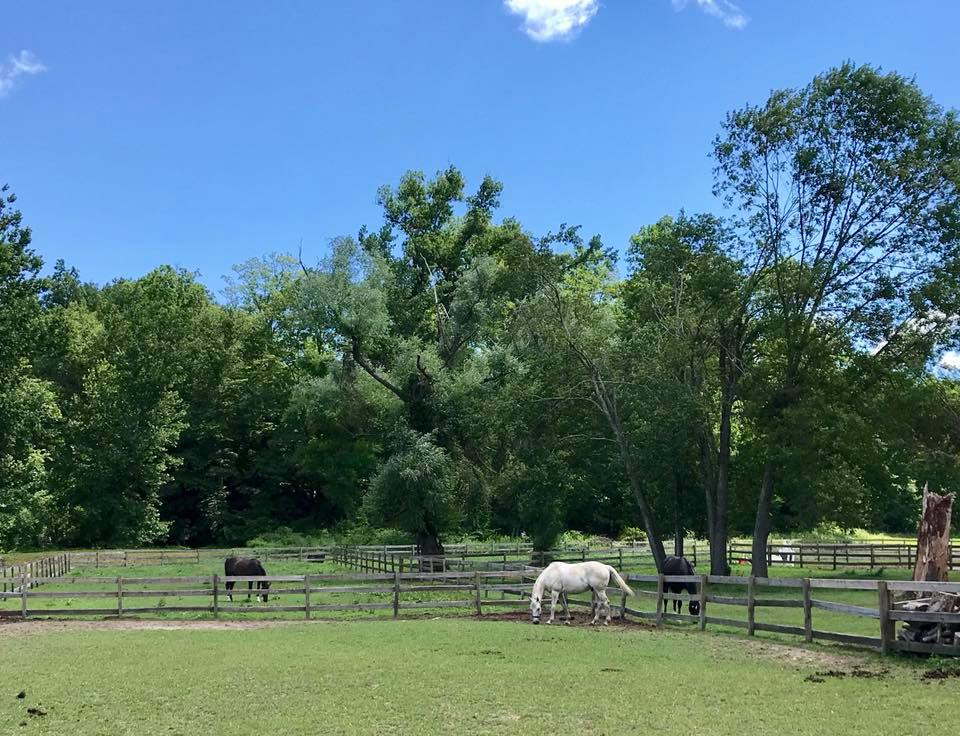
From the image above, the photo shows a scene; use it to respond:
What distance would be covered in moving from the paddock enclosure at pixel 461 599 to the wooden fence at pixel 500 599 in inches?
0.9

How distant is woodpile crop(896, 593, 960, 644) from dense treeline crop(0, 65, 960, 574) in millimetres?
12508

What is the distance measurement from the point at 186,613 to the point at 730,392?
660 inches

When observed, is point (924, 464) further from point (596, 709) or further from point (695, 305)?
point (596, 709)

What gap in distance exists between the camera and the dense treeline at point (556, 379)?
2406cm

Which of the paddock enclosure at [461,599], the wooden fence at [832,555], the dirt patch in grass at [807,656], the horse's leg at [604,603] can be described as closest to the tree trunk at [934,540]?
the paddock enclosure at [461,599]

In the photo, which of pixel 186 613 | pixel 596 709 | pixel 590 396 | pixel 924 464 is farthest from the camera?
pixel 590 396

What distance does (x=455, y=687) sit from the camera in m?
9.26

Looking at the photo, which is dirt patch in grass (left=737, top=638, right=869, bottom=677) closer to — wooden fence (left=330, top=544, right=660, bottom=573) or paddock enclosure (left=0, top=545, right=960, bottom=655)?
paddock enclosure (left=0, top=545, right=960, bottom=655)

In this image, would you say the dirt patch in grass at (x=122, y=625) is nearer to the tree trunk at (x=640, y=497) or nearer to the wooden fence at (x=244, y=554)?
the tree trunk at (x=640, y=497)

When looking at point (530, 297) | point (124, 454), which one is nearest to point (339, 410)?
point (530, 297)

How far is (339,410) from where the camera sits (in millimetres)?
37875

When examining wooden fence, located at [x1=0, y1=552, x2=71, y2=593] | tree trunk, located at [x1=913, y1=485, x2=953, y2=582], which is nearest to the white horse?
tree trunk, located at [x1=913, y1=485, x2=953, y2=582]

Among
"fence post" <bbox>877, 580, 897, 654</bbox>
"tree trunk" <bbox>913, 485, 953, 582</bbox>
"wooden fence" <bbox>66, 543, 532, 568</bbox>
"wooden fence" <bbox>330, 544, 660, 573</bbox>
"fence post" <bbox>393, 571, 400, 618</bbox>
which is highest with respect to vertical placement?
"tree trunk" <bbox>913, 485, 953, 582</bbox>

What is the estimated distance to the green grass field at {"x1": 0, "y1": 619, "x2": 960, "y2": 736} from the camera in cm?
759
